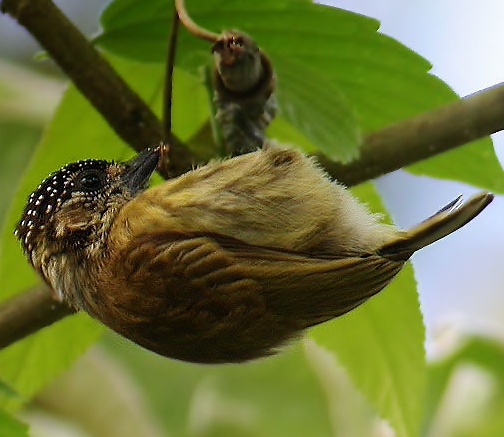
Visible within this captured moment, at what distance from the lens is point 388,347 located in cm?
222

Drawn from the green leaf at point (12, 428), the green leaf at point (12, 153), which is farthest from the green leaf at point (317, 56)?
the green leaf at point (12, 153)

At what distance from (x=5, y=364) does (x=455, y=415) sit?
1.16 metres

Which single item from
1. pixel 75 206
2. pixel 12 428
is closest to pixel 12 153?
pixel 75 206

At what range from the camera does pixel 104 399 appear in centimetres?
300

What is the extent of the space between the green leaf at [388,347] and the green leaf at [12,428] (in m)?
0.68

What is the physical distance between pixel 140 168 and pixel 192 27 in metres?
0.37

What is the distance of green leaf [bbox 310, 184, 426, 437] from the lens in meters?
2.18

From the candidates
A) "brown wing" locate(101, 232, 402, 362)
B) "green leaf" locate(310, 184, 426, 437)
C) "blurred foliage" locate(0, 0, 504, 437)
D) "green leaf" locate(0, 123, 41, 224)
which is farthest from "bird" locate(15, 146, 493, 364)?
"green leaf" locate(0, 123, 41, 224)

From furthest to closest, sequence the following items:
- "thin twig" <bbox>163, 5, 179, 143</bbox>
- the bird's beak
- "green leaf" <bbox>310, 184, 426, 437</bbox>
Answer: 1. "green leaf" <bbox>310, 184, 426, 437</bbox>
2. the bird's beak
3. "thin twig" <bbox>163, 5, 179, 143</bbox>

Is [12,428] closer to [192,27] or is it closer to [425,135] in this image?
[192,27]

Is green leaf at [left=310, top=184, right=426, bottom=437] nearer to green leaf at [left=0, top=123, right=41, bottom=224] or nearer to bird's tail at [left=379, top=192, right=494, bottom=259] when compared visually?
bird's tail at [left=379, top=192, right=494, bottom=259]

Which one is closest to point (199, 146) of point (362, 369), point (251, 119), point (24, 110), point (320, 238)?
point (251, 119)

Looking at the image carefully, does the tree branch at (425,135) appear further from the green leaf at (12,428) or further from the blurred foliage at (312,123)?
the green leaf at (12,428)

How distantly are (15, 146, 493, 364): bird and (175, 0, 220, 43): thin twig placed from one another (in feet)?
0.93
